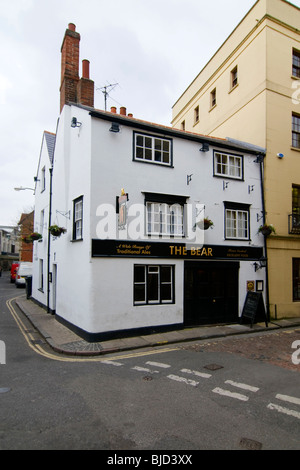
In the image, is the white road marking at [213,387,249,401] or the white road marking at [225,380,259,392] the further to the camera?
the white road marking at [225,380,259,392]

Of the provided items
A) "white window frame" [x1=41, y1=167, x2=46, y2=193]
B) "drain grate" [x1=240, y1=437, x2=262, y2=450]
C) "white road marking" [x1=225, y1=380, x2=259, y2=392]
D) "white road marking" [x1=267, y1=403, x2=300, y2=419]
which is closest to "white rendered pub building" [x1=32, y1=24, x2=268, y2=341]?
"white window frame" [x1=41, y1=167, x2=46, y2=193]

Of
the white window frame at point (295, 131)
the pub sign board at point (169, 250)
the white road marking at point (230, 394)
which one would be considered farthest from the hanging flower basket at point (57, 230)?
the white window frame at point (295, 131)

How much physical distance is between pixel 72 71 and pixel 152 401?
47.3 feet

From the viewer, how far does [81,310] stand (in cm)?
1057

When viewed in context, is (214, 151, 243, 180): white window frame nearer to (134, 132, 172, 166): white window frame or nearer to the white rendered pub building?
the white rendered pub building

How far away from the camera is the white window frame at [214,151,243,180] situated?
13.4 metres

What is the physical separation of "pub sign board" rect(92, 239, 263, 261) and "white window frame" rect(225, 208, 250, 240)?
2.02ft

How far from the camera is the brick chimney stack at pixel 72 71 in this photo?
13.5 metres

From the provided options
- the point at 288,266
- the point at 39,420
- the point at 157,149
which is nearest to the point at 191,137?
the point at 157,149

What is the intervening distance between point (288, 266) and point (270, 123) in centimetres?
737

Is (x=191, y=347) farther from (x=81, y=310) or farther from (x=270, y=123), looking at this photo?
(x=270, y=123)

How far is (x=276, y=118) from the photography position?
15.0 meters

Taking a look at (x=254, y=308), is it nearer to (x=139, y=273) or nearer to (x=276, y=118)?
(x=139, y=273)

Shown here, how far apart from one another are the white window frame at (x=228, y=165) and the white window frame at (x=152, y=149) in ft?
8.39
